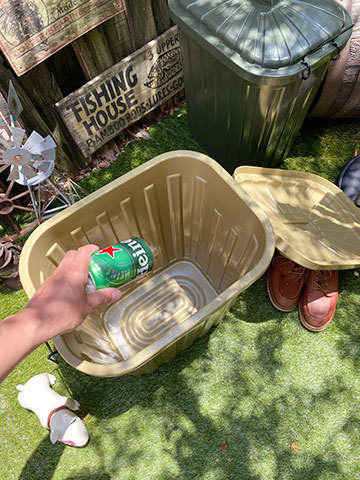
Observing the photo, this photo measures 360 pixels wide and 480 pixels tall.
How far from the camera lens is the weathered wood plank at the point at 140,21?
2.31 metres

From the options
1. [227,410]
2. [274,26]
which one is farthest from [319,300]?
[274,26]

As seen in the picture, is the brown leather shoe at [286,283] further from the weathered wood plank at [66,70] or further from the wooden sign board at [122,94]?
the weathered wood plank at [66,70]

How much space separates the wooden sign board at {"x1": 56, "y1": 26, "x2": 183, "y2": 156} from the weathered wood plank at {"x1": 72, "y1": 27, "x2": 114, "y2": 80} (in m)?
0.05

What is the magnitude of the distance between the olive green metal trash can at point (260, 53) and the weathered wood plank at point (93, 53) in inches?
19.9

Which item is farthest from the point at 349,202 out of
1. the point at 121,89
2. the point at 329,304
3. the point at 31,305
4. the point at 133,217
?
the point at 31,305

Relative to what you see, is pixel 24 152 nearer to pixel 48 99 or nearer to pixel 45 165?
pixel 45 165

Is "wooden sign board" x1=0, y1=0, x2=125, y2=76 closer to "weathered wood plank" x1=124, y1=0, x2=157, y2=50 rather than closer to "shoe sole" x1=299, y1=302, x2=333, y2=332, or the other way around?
"weathered wood plank" x1=124, y1=0, x2=157, y2=50

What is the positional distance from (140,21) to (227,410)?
8.46 ft

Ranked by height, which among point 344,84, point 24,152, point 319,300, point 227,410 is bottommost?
point 227,410

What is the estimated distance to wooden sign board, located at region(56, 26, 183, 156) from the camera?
8.06 feet

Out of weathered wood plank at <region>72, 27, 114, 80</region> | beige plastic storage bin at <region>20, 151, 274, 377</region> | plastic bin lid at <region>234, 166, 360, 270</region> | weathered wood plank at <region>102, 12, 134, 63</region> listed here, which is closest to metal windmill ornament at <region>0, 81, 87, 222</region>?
beige plastic storage bin at <region>20, 151, 274, 377</region>

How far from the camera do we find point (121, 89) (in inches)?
103

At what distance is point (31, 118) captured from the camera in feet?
7.50

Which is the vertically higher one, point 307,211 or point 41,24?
point 41,24
